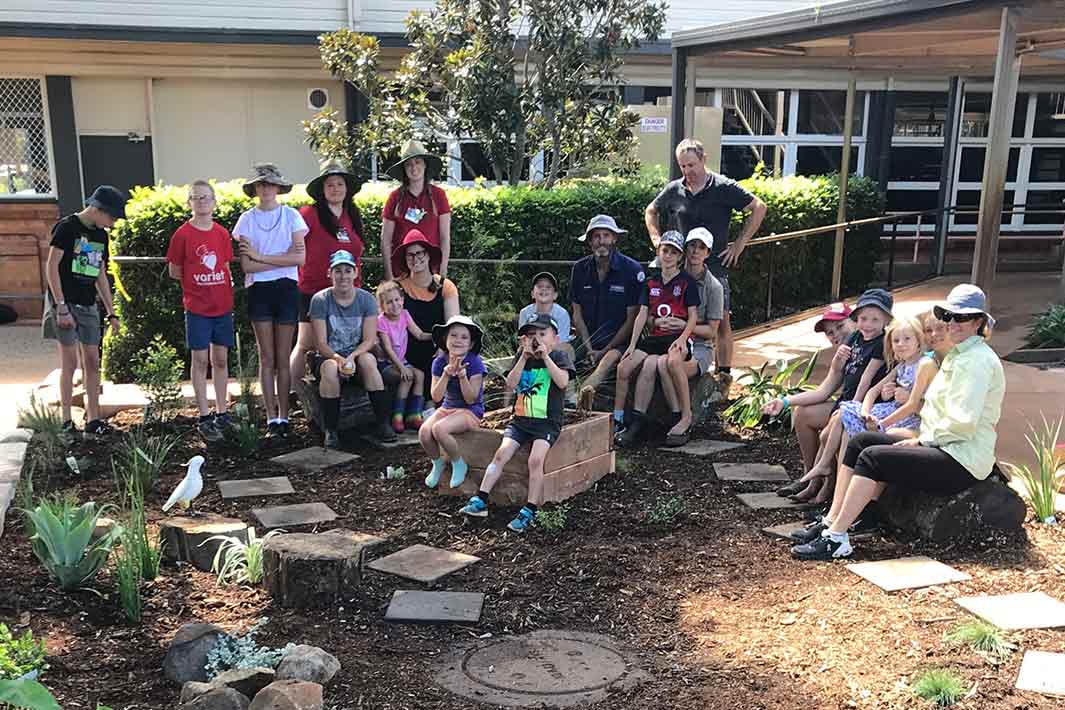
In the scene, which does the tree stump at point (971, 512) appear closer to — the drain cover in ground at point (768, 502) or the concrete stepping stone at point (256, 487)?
the drain cover in ground at point (768, 502)

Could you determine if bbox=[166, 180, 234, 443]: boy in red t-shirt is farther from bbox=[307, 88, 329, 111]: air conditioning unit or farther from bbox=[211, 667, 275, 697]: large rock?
bbox=[307, 88, 329, 111]: air conditioning unit

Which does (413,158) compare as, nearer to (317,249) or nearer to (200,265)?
(317,249)

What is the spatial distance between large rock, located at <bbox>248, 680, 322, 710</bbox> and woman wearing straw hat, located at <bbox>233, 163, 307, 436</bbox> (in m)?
3.65

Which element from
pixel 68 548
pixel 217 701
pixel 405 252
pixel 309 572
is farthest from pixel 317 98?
pixel 217 701

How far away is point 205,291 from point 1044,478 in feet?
16.0

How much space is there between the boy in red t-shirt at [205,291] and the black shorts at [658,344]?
2.70m

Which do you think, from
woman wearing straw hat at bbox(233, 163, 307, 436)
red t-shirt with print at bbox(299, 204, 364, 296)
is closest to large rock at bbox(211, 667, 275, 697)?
woman wearing straw hat at bbox(233, 163, 307, 436)

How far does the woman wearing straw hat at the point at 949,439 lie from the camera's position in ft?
14.3

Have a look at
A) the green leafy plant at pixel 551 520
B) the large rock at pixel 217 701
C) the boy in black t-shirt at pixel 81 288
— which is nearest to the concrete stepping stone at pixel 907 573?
the green leafy plant at pixel 551 520

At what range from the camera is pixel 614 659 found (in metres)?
3.66

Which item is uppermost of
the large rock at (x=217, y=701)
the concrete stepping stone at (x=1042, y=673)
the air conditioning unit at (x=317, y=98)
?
the air conditioning unit at (x=317, y=98)

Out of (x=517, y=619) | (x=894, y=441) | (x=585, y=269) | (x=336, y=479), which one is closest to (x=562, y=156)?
(x=585, y=269)

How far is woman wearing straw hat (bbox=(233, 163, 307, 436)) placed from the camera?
6422 millimetres

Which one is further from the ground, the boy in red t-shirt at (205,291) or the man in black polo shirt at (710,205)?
the man in black polo shirt at (710,205)
